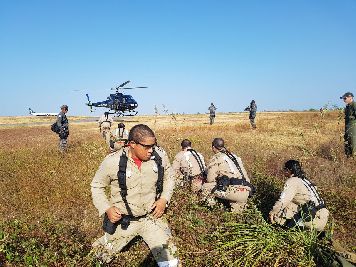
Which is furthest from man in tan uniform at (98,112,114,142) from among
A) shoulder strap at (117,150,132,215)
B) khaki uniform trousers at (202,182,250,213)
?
shoulder strap at (117,150,132,215)

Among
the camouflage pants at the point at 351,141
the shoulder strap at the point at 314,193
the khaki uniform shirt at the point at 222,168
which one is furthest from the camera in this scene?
the camouflage pants at the point at 351,141

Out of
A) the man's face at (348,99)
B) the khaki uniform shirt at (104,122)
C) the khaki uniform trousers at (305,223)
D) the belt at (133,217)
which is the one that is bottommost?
the khaki uniform trousers at (305,223)

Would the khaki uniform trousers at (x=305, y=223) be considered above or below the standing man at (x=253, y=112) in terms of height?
below

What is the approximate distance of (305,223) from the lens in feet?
18.2

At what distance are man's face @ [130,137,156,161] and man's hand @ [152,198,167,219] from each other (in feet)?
1.79

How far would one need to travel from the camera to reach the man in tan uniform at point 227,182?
269 inches

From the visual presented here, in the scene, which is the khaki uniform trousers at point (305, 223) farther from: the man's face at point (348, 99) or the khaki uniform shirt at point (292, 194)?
the man's face at point (348, 99)

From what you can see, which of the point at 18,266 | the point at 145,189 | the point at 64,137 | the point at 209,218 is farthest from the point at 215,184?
the point at 64,137

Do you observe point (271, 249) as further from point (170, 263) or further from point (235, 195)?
point (235, 195)

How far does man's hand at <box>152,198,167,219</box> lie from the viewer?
4.44m

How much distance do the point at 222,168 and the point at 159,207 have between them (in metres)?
2.89

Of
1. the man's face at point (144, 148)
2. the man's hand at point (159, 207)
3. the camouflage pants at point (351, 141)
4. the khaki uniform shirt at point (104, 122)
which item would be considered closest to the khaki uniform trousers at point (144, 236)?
the man's hand at point (159, 207)

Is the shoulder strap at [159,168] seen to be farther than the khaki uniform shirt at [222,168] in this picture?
No

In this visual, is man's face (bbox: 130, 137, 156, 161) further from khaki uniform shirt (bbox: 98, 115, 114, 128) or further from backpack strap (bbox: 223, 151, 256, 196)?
khaki uniform shirt (bbox: 98, 115, 114, 128)
